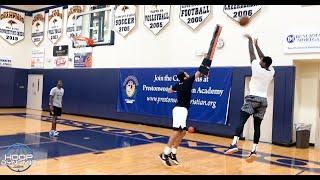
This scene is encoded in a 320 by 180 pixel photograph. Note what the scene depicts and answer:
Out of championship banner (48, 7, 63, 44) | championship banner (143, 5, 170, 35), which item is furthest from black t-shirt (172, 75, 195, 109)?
championship banner (48, 7, 63, 44)

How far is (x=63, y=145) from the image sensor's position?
8570 mm

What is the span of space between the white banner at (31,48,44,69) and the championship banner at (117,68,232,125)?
664cm

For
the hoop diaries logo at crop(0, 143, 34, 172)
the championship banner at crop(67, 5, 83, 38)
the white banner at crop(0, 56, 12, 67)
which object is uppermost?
the championship banner at crop(67, 5, 83, 38)

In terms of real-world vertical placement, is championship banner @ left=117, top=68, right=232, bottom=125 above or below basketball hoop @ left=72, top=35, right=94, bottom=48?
below

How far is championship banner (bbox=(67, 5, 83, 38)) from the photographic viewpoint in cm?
1697

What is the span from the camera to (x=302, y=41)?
10.1m

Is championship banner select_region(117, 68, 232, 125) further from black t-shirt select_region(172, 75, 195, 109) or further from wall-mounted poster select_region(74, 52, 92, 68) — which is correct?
black t-shirt select_region(172, 75, 195, 109)

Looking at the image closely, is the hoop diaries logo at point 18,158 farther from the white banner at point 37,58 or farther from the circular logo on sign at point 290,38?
the white banner at point 37,58

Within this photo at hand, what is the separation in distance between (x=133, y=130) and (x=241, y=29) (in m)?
4.77

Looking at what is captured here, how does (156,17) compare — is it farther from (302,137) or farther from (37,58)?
(37,58)

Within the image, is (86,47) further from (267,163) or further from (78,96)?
(267,163)

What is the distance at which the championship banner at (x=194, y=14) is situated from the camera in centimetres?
1223

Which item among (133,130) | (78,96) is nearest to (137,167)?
(133,130)

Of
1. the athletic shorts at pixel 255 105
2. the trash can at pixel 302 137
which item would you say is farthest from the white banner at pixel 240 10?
the athletic shorts at pixel 255 105
